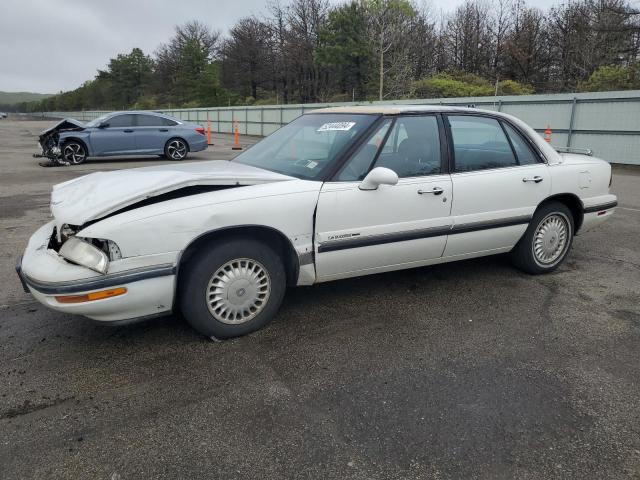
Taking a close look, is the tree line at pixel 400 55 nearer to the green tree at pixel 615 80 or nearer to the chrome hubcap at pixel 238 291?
the green tree at pixel 615 80

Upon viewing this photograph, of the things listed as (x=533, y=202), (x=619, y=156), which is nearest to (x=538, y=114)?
(x=619, y=156)

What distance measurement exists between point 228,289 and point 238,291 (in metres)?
0.07

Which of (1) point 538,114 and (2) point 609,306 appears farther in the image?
(1) point 538,114

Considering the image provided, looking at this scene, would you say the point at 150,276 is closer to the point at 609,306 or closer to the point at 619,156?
the point at 609,306

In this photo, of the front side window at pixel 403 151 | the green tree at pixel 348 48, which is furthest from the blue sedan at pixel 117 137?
the green tree at pixel 348 48

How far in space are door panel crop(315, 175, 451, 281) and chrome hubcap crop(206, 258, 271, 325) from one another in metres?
0.43

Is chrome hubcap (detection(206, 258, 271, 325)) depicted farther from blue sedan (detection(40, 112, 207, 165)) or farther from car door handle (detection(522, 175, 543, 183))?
blue sedan (detection(40, 112, 207, 165))

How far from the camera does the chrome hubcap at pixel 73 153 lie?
13.1 metres

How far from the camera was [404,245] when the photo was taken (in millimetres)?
3639

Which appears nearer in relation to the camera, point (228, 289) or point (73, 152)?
point (228, 289)

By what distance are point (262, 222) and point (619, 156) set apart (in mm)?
14484

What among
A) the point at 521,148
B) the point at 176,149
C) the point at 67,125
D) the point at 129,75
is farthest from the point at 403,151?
the point at 129,75

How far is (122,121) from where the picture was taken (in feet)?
44.6

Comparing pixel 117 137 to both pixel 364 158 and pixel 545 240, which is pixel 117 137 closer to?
pixel 364 158
